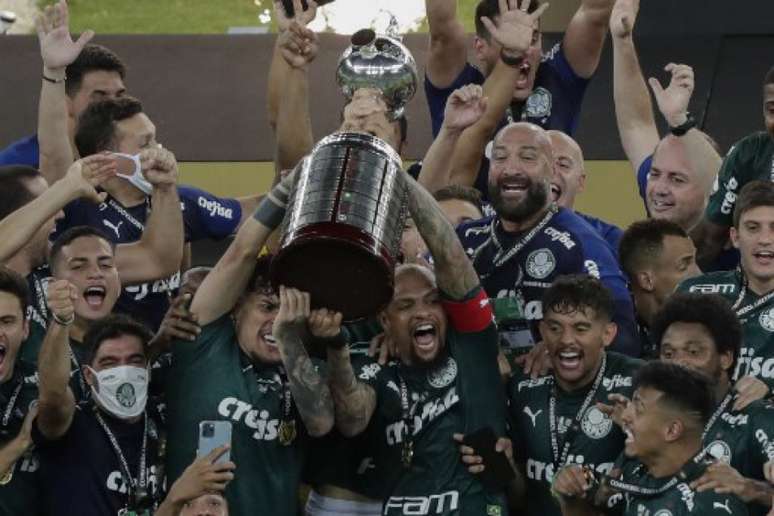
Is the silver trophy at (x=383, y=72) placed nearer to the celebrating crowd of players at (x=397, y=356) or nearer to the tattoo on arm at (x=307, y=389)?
the celebrating crowd of players at (x=397, y=356)

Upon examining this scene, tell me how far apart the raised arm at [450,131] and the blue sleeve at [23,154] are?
5.49ft

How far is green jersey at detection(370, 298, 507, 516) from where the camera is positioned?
270 inches

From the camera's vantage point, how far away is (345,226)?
18.4 ft

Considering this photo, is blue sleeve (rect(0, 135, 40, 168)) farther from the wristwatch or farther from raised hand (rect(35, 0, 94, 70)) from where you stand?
the wristwatch

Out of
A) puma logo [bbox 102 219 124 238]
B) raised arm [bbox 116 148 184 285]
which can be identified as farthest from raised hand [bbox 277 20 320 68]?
puma logo [bbox 102 219 124 238]

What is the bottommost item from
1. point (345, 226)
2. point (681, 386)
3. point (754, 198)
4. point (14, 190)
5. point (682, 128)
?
point (681, 386)

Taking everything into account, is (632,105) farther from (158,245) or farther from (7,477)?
(7,477)

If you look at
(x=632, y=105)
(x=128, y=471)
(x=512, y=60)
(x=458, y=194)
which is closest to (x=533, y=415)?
(x=458, y=194)

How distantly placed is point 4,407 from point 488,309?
1664 millimetres

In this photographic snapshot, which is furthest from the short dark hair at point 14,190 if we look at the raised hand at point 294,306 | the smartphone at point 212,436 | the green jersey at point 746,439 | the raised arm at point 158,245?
the green jersey at point 746,439

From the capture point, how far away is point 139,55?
10.8m

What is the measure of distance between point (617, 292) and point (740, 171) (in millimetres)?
812

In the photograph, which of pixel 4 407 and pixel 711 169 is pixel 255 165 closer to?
pixel 711 169

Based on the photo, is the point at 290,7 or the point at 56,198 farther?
the point at 290,7
